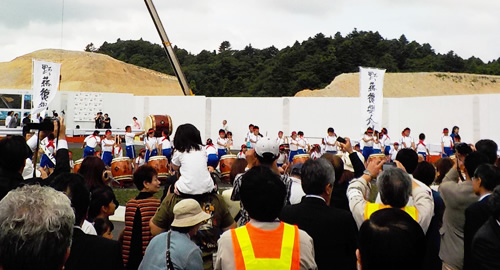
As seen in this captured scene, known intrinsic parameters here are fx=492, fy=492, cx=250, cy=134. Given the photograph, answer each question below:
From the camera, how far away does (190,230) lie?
10.6 feet

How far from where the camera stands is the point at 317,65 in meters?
61.0

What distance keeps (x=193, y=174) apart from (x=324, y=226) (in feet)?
4.43

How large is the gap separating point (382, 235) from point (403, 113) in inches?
1022

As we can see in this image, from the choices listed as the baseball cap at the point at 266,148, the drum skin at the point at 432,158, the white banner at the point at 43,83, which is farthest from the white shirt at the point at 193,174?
the white banner at the point at 43,83

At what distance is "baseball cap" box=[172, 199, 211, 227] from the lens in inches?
125

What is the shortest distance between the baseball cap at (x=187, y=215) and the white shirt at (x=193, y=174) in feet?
2.61

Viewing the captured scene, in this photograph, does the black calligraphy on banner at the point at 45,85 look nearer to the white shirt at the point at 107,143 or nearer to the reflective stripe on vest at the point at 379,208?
the white shirt at the point at 107,143

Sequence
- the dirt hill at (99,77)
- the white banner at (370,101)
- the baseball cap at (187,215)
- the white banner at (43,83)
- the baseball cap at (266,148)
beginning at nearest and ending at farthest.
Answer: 1. the baseball cap at (187,215)
2. the baseball cap at (266,148)
3. the white banner at (370,101)
4. the white banner at (43,83)
5. the dirt hill at (99,77)

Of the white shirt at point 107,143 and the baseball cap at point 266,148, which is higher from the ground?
the baseball cap at point 266,148

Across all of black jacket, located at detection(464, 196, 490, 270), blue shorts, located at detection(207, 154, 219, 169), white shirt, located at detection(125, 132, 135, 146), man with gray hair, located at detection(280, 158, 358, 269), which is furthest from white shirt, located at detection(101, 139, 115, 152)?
black jacket, located at detection(464, 196, 490, 270)

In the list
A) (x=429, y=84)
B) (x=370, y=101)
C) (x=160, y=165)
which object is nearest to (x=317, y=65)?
(x=429, y=84)

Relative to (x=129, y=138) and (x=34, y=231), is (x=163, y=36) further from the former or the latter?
(x=34, y=231)

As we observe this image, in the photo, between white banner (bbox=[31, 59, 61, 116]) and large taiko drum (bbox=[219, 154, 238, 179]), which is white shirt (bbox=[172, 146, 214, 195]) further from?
white banner (bbox=[31, 59, 61, 116])

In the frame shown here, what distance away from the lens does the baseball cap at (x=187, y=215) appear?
3.18 meters
